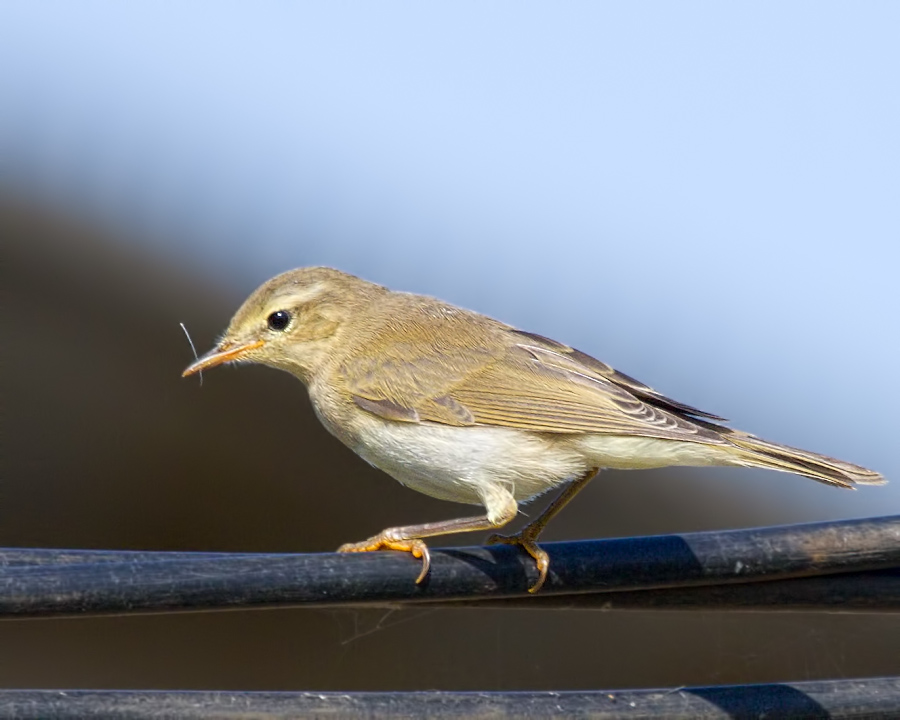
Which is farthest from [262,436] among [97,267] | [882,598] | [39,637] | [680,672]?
[882,598]

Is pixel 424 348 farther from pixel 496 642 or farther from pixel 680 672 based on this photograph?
pixel 680 672

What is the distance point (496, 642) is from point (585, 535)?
0.91 meters

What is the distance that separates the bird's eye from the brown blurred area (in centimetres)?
66

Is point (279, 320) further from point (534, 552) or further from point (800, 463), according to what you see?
point (800, 463)

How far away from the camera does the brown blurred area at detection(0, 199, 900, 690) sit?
6266 millimetres

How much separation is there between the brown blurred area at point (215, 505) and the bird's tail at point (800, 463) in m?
1.23

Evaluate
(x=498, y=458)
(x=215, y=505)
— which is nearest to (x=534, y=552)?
(x=498, y=458)

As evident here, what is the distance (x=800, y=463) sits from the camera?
4.58 metres

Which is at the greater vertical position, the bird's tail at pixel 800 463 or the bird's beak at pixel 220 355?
the bird's tail at pixel 800 463

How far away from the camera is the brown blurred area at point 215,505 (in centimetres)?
627

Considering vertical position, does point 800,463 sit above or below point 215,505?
above

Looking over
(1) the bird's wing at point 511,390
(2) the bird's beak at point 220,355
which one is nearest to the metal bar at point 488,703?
(1) the bird's wing at point 511,390

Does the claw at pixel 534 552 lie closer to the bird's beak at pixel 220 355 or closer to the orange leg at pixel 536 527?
the orange leg at pixel 536 527

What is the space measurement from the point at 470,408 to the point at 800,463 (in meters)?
1.39
